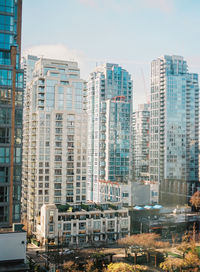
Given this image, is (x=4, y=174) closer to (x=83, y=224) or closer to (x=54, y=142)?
(x=83, y=224)

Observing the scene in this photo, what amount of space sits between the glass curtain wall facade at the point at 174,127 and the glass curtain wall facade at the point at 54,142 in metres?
20.8

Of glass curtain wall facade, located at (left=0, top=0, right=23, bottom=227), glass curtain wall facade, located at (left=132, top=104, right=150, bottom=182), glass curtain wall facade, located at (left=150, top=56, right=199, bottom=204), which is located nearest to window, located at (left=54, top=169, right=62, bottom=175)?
glass curtain wall facade, located at (left=0, top=0, right=23, bottom=227)

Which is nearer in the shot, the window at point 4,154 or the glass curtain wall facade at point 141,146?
the window at point 4,154

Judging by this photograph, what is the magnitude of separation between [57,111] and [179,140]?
84.1 feet

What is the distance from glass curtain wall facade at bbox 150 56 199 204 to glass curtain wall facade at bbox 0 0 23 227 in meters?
35.7

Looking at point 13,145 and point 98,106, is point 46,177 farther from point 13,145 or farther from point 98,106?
point 98,106

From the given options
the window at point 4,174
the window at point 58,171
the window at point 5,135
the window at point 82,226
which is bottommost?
the window at point 82,226

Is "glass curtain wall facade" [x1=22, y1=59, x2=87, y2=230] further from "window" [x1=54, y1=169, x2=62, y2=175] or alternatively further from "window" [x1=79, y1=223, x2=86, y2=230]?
"window" [x1=79, y1=223, x2=86, y2=230]

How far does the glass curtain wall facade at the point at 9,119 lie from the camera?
24.7m

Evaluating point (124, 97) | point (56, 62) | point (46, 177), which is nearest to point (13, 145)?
point (46, 177)

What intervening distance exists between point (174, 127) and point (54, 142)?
2542cm

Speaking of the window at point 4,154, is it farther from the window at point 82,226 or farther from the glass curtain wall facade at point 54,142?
the glass curtain wall facade at point 54,142

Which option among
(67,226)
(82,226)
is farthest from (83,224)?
(67,226)

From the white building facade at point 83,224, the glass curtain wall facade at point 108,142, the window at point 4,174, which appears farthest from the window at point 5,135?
the glass curtain wall facade at point 108,142
